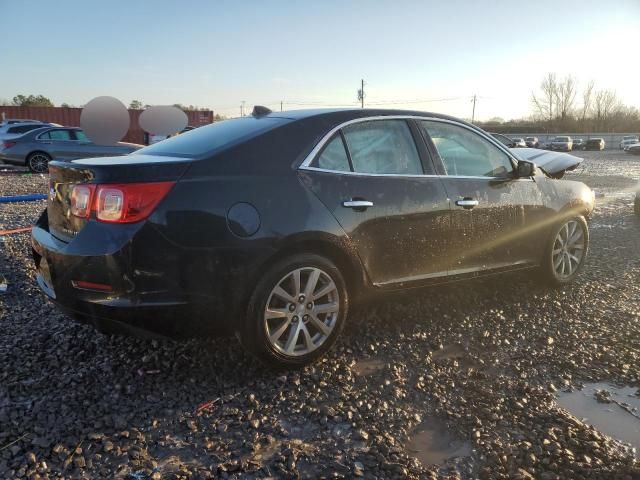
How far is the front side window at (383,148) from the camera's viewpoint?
11.3 ft

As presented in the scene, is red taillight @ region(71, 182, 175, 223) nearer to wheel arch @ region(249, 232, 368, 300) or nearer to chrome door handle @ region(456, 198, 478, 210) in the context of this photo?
wheel arch @ region(249, 232, 368, 300)

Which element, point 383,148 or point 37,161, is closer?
point 383,148

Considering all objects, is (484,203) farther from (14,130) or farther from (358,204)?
(14,130)

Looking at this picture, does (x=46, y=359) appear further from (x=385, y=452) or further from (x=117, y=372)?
(x=385, y=452)

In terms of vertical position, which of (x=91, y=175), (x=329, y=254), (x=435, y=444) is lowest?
(x=435, y=444)

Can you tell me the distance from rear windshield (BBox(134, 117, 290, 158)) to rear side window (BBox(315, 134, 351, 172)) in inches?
13.1

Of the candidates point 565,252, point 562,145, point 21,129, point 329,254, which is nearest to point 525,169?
point 565,252

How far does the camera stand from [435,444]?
248 centimetres

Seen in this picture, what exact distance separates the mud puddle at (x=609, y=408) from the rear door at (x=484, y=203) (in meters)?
1.25

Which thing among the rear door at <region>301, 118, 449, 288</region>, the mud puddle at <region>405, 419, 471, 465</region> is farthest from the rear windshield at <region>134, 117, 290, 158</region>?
the mud puddle at <region>405, 419, 471, 465</region>

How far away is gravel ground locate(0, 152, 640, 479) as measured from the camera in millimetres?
2299

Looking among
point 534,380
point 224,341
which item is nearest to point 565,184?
point 534,380

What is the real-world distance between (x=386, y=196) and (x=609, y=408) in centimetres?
179

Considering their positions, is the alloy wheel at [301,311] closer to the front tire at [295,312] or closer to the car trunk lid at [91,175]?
the front tire at [295,312]
